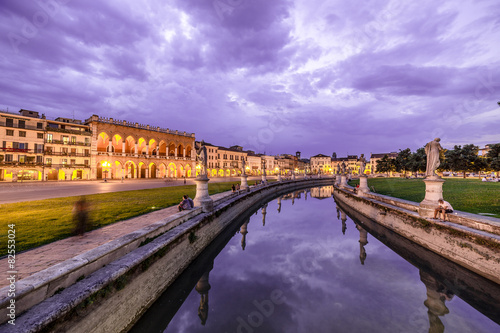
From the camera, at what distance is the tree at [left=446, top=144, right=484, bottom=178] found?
41719 mm

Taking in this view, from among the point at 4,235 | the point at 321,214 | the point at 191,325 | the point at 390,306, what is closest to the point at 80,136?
the point at 4,235

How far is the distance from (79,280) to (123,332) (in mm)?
1705

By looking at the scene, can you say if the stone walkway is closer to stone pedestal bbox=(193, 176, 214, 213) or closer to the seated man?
stone pedestal bbox=(193, 176, 214, 213)

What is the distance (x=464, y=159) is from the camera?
4181 centimetres

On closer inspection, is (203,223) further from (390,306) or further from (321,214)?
(321,214)

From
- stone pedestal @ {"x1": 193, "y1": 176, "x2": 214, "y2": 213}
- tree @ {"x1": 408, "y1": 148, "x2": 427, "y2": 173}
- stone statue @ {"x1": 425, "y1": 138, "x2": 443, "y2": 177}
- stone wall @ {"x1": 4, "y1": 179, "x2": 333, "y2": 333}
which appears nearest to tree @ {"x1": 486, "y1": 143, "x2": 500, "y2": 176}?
tree @ {"x1": 408, "y1": 148, "x2": 427, "y2": 173}

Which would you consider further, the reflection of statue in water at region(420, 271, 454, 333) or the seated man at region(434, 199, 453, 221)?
the seated man at region(434, 199, 453, 221)

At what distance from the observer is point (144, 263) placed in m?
5.58

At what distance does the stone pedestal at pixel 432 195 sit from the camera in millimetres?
10281

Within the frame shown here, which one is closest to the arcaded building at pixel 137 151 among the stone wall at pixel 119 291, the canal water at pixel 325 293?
the stone wall at pixel 119 291

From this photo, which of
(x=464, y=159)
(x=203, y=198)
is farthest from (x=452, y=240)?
(x=464, y=159)

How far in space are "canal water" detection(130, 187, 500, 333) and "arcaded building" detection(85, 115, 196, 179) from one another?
38.0 metres

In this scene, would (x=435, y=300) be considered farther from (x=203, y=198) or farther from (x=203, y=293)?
(x=203, y=198)

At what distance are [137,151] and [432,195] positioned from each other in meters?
50.5
